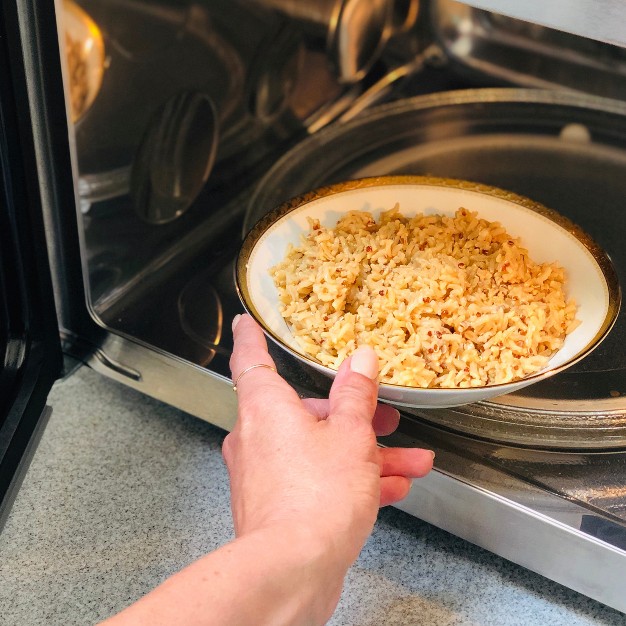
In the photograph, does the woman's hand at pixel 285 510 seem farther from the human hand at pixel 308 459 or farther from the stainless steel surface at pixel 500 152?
the stainless steel surface at pixel 500 152

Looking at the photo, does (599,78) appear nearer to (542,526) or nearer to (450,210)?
(450,210)

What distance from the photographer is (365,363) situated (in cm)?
51

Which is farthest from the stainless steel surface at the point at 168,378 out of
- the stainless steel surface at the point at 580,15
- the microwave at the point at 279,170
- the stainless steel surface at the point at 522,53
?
the stainless steel surface at the point at 522,53

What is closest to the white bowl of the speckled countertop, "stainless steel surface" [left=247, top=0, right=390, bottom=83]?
the speckled countertop

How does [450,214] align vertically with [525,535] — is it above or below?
above

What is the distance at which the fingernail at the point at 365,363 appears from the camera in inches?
20.1

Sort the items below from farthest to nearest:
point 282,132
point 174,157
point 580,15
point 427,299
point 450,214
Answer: point 282,132, point 174,157, point 450,214, point 427,299, point 580,15

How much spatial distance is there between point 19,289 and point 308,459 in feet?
1.04

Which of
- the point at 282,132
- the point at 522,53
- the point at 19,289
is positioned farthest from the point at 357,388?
the point at 522,53

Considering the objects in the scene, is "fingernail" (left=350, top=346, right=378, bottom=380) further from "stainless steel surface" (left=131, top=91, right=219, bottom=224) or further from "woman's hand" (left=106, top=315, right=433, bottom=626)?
"stainless steel surface" (left=131, top=91, right=219, bottom=224)

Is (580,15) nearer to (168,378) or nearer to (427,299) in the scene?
(427,299)

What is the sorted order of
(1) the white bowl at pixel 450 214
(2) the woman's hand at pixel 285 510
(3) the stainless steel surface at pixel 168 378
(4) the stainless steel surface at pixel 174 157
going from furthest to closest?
(4) the stainless steel surface at pixel 174 157
(3) the stainless steel surface at pixel 168 378
(1) the white bowl at pixel 450 214
(2) the woman's hand at pixel 285 510

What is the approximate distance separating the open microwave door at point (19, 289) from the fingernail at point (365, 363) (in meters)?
0.29

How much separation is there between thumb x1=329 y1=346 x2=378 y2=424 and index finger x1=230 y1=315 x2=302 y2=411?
24 mm
